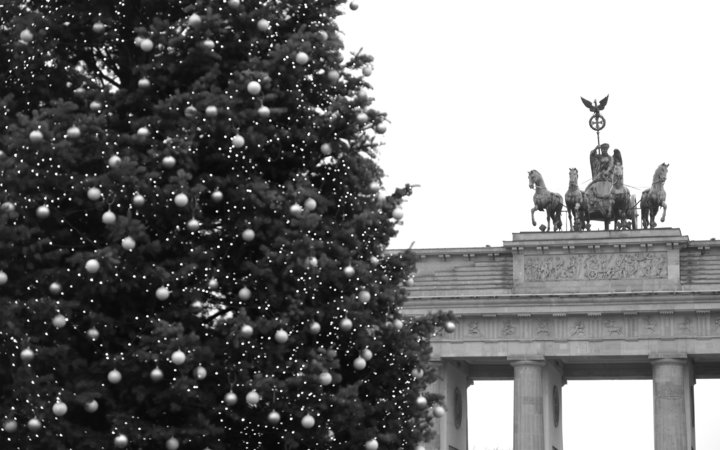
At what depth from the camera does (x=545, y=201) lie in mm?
56688

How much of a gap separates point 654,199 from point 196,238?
38461mm

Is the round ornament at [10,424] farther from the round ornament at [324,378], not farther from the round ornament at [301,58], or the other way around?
the round ornament at [301,58]

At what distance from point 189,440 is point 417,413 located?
296 centimetres

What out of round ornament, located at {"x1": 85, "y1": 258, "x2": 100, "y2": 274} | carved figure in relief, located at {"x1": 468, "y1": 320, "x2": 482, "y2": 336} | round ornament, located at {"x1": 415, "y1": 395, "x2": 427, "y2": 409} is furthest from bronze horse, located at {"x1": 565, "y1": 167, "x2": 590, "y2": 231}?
round ornament, located at {"x1": 85, "y1": 258, "x2": 100, "y2": 274}

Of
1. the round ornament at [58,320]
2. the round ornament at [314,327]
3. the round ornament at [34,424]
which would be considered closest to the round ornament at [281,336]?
the round ornament at [314,327]

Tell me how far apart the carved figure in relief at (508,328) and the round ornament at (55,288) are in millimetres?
38889

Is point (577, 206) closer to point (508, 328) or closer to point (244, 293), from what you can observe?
point (508, 328)

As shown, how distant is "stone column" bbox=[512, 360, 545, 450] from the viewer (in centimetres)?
5469

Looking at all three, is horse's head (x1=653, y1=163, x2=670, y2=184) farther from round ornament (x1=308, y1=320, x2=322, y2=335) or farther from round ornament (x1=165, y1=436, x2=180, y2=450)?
round ornament (x1=165, y1=436, x2=180, y2=450)

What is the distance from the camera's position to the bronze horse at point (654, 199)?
5556cm

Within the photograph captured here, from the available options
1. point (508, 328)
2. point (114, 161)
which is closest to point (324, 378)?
point (114, 161)

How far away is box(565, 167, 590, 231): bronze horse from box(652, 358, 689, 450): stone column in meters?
5.25

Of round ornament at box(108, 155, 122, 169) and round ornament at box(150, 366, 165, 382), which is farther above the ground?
round ornament at box(108, 155, 122, 169)

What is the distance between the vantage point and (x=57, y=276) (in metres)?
18.1
